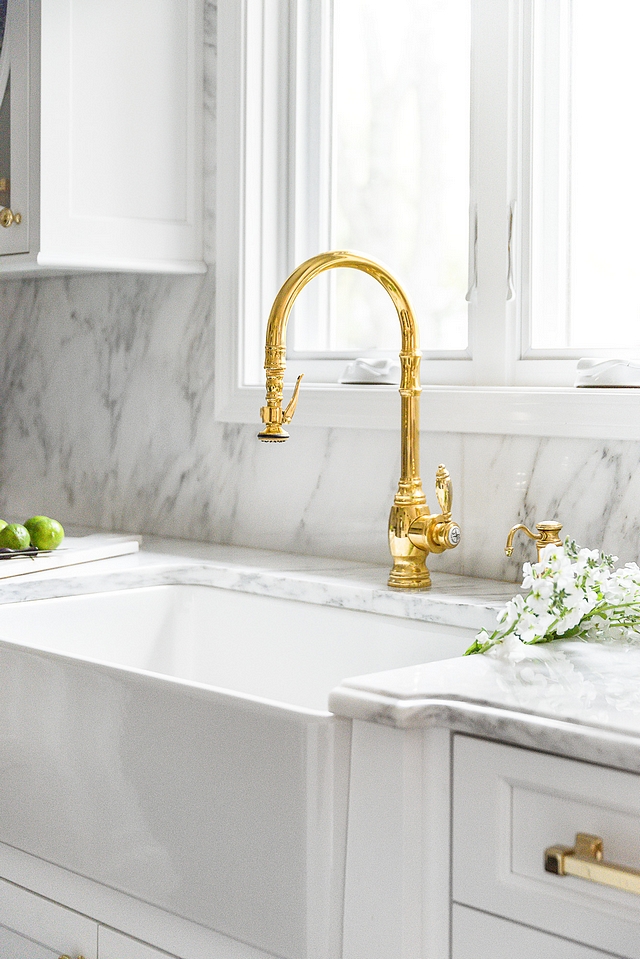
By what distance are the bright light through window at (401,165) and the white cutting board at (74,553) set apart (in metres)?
0.49

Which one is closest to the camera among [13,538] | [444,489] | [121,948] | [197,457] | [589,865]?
[589,865]

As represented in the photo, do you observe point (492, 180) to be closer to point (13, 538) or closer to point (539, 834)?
point (13, 538)

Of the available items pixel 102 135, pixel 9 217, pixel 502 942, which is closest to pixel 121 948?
pixel 502 942

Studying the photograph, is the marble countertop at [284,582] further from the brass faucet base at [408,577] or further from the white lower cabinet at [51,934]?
the white lower cabinet at [51,934]

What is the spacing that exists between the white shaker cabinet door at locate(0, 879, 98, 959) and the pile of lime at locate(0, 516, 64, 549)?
55cm

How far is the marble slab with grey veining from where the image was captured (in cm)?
92

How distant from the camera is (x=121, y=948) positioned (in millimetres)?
1305

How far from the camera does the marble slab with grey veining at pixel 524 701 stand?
0.92 meters

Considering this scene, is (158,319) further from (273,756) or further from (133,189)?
(273,756)

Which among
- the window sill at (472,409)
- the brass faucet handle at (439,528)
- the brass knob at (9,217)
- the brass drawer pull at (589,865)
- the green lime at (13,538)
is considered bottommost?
the brass drawer pull at (589,865)

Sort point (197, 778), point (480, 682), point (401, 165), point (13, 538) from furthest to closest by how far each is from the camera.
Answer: point (401, 165)
point (13, 538)
point (197, 778)
point (480, 682)

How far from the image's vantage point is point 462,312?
1880mm

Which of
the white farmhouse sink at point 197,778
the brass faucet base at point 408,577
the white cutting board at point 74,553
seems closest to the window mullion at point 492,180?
the brass faucet base at point 408,577

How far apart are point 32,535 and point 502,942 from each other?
111 cm
